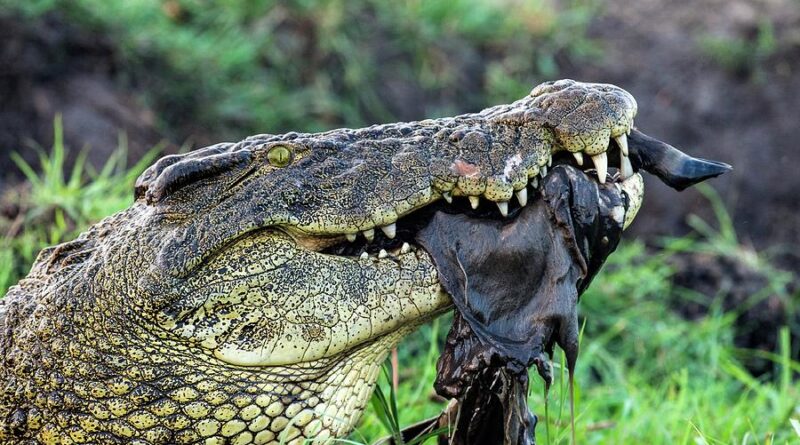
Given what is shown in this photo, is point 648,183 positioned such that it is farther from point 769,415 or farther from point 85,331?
point 85,331

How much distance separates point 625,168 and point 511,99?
482cm

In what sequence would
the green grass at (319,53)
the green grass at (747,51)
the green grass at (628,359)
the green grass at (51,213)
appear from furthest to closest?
1. the green grass at (747,51)
2. the green grass at (319,53)
3. the green grass at (51,213)
4. the green grass at (628,359)

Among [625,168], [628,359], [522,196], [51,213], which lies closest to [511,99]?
[628,359]

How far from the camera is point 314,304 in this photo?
212 centimetres

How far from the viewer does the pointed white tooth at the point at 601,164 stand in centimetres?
214

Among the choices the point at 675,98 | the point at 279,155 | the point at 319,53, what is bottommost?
the point at 675,98

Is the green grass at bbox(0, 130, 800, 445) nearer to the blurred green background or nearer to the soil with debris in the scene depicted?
the blurred green background

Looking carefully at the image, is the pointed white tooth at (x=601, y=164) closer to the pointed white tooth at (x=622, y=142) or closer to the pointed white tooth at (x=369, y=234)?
the pointed white tooth at (x=622, y=142)

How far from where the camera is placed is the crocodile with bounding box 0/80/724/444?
6.92 feet

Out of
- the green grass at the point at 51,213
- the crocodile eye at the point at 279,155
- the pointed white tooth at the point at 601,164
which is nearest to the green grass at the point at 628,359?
the green grass at the point at 51,213

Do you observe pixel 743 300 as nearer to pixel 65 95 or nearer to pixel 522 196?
pixel 522 196

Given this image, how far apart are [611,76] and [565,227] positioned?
221 inches

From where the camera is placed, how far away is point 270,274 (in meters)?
2.13

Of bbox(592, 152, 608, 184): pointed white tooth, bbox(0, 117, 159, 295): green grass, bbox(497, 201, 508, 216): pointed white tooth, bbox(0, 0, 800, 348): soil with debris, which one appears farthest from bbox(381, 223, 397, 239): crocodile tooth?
bbox(0, 0, 800, 348): soil with debris
